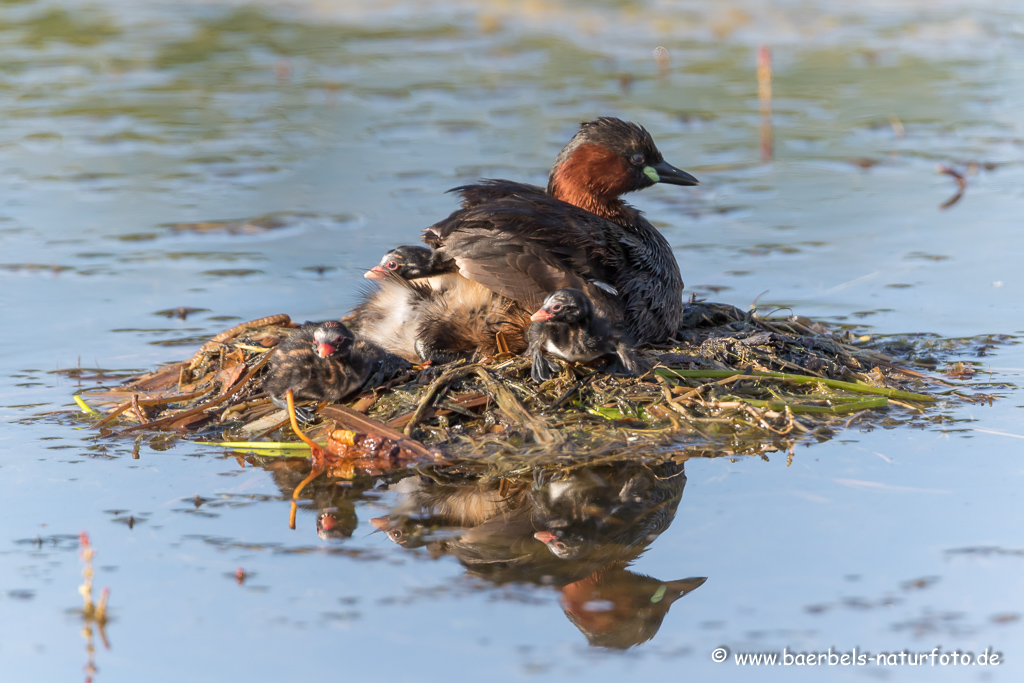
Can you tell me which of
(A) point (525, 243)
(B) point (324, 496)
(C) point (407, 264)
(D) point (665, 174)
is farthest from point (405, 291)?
(D) point (665, 174)

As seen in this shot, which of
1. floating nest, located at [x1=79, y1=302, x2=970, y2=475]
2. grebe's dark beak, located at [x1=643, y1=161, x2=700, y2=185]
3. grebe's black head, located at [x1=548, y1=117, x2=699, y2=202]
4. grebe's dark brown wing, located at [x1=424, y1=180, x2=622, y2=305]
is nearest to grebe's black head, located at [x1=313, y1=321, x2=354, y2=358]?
floating nest, located at [x1=79, y1=302, x2=970, y2=475]

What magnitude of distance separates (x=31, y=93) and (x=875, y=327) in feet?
32.0

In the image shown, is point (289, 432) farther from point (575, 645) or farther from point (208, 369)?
point (575, 645)

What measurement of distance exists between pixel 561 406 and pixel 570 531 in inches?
41.8

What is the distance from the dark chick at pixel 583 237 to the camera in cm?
551

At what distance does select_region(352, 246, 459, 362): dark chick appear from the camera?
5.62 meters

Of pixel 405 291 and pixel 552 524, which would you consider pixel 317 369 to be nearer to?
pixel 405 291

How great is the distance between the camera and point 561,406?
5.25 metres

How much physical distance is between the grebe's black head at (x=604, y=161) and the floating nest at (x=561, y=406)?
991 millimetres

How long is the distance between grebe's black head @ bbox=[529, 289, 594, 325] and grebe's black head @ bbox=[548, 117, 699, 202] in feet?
4.02

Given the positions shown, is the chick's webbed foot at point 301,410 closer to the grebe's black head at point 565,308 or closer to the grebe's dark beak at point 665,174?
the grebe's black head at point 565,308

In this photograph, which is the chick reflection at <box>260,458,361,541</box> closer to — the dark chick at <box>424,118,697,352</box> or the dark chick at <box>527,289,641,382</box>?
the dark chick at <box>527,289,641,382</box>

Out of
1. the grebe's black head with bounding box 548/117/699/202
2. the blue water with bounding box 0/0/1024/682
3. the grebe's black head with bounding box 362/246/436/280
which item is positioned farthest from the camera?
the grebe's black head with bounding box 548/117/699/202

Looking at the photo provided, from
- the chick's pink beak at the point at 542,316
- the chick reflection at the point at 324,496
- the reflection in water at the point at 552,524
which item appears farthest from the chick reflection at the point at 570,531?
the chick's pink beak at the point at 542,316
